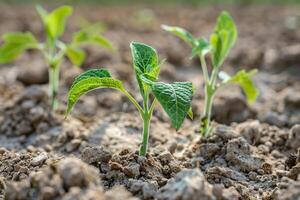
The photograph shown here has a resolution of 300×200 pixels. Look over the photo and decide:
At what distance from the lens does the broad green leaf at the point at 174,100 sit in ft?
5.93

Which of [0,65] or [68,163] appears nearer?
[68,163]

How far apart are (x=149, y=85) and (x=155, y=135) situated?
82 cm

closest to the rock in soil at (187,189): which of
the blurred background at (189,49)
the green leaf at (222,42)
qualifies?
the green leaf at (222,42)

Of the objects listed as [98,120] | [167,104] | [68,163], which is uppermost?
[167,104]

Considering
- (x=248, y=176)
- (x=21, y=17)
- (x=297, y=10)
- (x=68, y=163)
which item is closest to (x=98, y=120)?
(x=248, y=176)

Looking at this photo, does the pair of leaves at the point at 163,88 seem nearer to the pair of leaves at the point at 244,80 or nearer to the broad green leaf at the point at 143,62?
the broad green leaf at the point at 143,62

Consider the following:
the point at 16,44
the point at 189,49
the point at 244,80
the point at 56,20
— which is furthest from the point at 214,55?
the point at 189,49

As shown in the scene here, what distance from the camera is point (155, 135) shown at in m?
2.68

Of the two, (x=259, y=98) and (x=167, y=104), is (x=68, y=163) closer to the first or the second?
(x=167, y=104)

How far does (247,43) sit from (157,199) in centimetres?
319

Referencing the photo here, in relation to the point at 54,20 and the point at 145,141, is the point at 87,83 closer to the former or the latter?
the point at 145,141

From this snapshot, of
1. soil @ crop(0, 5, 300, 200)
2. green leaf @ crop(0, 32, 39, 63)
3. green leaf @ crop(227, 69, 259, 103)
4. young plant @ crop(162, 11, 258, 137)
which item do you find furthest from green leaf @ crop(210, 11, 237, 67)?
green leaf @ crop(0, 32, 39, 63)

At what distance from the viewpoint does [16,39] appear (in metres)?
2.92

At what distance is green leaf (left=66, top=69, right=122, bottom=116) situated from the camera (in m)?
1.93
